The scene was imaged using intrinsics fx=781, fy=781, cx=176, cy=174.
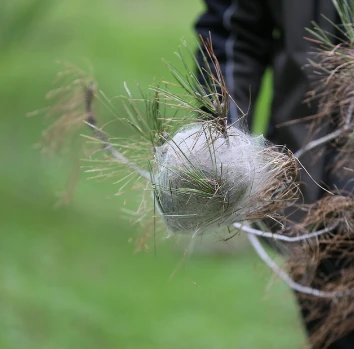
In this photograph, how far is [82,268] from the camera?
4.05m

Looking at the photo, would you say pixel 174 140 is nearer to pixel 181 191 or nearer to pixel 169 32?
pixel 181 191

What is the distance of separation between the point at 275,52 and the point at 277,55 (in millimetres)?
66

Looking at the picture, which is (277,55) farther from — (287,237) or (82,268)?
(82,268)

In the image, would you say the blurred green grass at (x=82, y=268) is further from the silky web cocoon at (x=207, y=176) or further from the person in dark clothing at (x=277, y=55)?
the silky web cocoon at (x=207, y=176)

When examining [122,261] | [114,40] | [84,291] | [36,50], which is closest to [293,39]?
[84,291]

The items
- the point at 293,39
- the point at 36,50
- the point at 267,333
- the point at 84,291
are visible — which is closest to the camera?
the point at 293,39

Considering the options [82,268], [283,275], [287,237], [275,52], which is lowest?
[82,268]

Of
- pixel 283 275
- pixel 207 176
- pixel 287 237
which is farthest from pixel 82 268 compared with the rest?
pixel 207 176

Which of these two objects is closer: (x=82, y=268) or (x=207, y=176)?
(x=207, y=176)

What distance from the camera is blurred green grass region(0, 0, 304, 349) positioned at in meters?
3.31

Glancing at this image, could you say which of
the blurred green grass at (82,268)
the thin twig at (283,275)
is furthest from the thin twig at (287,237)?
the blurred green grass at (82,268)

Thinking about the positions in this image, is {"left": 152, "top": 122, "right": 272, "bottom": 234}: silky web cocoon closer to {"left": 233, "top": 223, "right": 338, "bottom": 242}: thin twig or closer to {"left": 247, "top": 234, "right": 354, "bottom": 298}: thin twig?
{"left": 233, "top": 223, "right": 338, "bottom": 242}: thin twig

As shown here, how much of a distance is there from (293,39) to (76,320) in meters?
2.19

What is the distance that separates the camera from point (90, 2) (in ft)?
23.0
